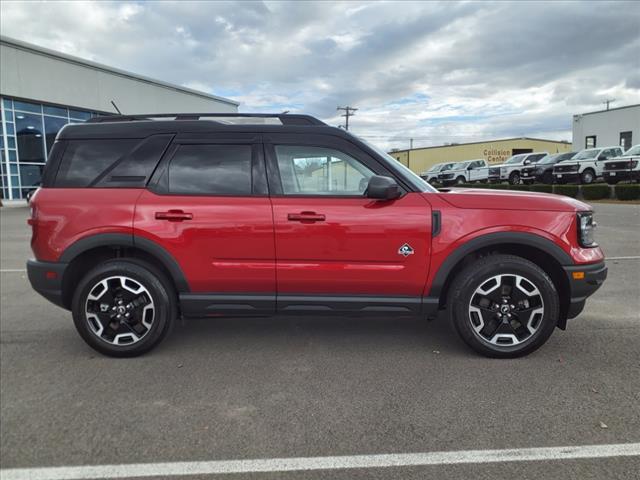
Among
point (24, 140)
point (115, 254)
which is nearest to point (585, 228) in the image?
point (115, 254)

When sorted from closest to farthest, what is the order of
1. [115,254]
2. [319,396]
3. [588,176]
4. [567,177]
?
[319,396] < [115,254] < [588,176] < [567,177]

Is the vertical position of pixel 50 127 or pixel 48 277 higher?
pixel 50 127

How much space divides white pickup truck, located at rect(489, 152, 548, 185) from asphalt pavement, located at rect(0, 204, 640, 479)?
27.3 m

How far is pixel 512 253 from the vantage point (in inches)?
154

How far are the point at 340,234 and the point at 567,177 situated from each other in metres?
24.1

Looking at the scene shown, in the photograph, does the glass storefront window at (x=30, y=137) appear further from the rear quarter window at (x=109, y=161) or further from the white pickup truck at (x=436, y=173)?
the white pickup truck at (x=436, y=173)

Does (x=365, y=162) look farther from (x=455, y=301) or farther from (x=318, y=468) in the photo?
(x=318, y=468)

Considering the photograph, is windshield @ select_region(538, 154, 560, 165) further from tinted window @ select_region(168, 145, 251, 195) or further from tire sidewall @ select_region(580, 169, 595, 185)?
tinted window @ select_region(168, 145, 251, 195)

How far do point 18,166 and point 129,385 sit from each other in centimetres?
2460

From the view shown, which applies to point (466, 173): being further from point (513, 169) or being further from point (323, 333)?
point (323, 333)

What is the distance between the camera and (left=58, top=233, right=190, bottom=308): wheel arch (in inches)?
150

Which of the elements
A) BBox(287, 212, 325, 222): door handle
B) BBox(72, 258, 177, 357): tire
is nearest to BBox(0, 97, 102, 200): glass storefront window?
BBox(72, 258, 177, 357): tire

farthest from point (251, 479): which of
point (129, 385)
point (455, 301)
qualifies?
point (455, 301)

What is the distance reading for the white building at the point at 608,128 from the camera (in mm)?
36906
